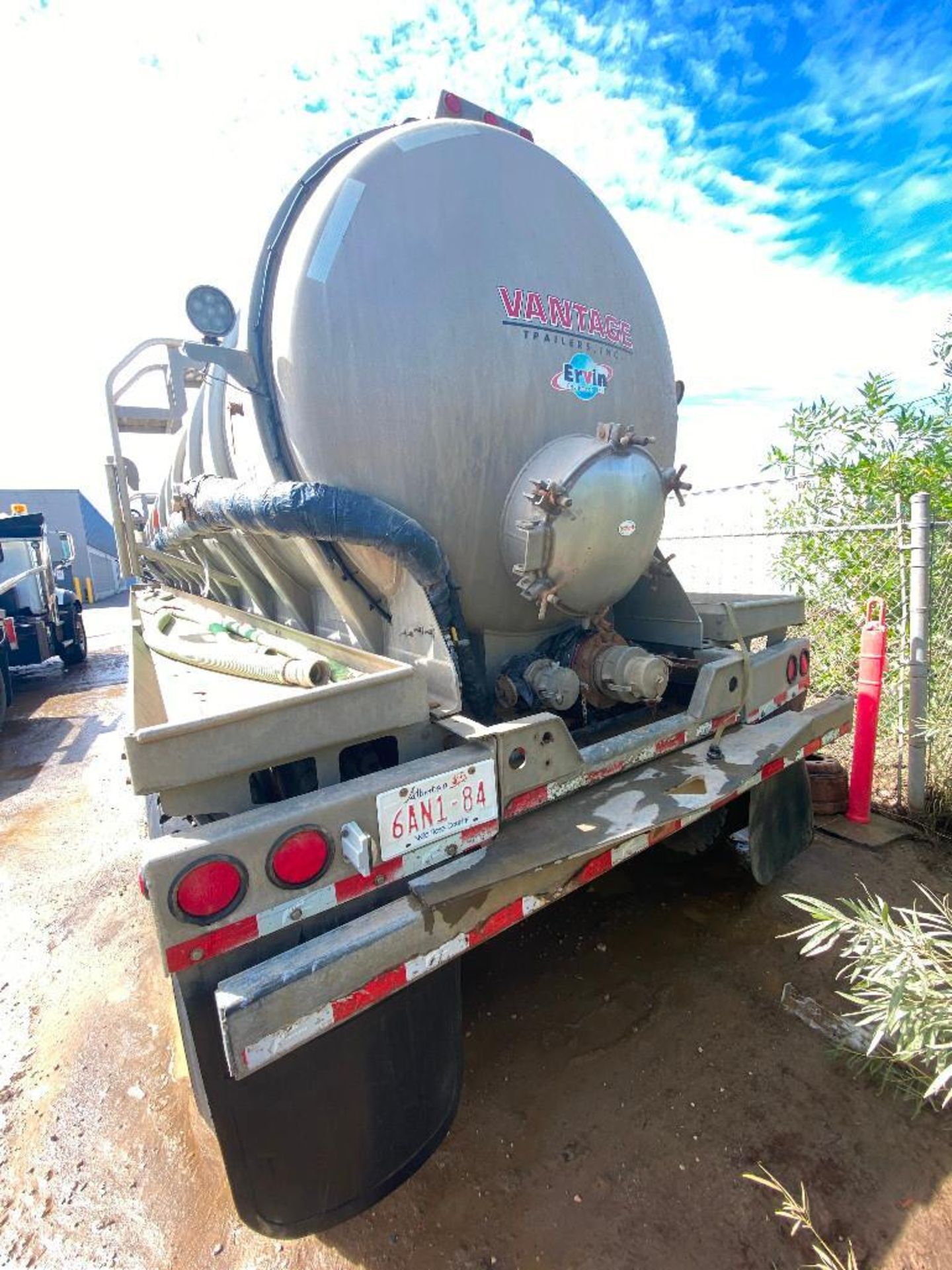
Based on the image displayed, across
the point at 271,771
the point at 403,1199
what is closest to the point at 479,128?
the point at 271,771

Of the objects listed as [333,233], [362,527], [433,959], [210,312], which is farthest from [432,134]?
[433,959]

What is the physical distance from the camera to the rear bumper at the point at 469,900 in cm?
155

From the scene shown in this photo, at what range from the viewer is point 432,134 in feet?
8.27

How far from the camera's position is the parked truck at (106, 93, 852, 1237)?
170 cm

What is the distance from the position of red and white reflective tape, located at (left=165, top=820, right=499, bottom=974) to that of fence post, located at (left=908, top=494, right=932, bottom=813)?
3.47m

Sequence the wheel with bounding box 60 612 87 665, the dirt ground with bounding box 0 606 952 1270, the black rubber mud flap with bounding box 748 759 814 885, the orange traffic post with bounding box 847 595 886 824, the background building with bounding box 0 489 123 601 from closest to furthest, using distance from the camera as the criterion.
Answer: the dirt ground with bounding box 0 606 952 1270 < the black rubber mud flap with bounding box 748 759 814 885 < the orange traffic post with bounding box 847 595 886 824 < the wheel with bounding box 60 612 87 665 < the background building with bounding box 0 489 123 601

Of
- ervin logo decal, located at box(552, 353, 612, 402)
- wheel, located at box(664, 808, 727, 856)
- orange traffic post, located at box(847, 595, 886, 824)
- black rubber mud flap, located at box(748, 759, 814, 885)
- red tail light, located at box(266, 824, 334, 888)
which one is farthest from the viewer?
orange traffic post, located at box(847, 595, 886, 824)

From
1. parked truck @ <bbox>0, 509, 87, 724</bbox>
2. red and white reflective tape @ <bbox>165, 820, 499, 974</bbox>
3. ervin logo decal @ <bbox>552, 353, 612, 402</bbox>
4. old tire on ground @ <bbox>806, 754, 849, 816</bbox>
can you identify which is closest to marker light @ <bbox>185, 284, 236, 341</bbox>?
ervin logo decal @ <bbox>552, 353, 612, 402</bbox>

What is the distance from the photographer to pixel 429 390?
2.40 metres

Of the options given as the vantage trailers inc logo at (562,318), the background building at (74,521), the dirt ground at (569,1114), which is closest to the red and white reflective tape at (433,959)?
the dirt ground at (569,1114)

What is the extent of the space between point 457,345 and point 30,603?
1089 cm

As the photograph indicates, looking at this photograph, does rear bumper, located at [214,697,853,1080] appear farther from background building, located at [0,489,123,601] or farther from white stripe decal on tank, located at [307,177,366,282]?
background building, located at [0,489,123,601]

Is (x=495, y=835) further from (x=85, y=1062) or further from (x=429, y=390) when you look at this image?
(x=85, y=1062)

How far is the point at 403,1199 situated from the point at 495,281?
3.28 m
